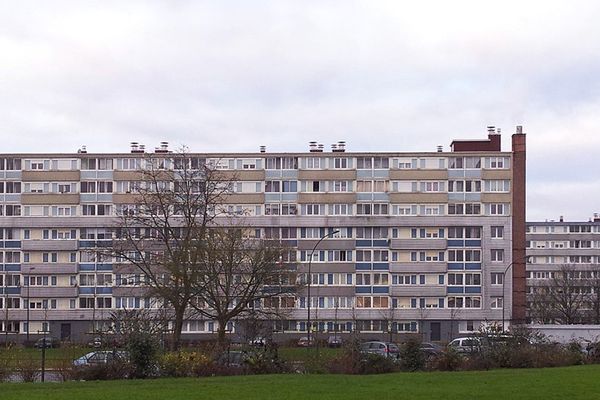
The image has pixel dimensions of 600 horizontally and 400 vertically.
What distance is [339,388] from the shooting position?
26438 mm

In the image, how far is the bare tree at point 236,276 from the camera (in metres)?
53.8

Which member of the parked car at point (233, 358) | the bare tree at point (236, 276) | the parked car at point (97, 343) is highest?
the bare tree at point (236, 276)

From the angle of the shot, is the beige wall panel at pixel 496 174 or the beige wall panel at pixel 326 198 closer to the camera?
the beige wall panel at pixel 496 174

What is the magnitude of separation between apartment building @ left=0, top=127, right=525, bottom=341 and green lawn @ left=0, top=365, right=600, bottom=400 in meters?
61.4

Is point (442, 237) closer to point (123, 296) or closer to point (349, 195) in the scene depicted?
point (349, 195)

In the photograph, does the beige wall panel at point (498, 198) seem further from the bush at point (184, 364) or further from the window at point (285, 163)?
the bush at point (184, 364)

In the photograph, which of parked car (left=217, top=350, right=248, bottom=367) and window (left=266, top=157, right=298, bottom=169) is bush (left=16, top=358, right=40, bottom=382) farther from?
window (left=266, top=157, right=298, bottom=169)

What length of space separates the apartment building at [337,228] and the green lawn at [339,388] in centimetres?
6140

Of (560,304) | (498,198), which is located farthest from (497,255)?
(560,304)

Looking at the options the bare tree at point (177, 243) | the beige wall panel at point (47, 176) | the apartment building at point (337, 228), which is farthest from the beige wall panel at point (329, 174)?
the bare tree at point (177, 243)

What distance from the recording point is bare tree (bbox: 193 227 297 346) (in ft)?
177

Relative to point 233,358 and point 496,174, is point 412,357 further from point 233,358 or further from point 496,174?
point 496,174

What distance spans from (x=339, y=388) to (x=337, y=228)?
68734mm

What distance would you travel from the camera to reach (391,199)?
95.0 meters
